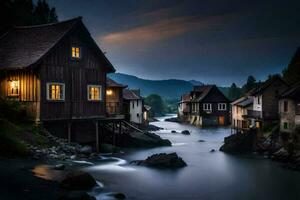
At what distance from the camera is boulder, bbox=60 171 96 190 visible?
2123 centimetres

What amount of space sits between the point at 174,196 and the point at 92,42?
20.1 metres

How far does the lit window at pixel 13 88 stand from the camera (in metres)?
35.7

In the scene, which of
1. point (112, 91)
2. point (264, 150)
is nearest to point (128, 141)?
point (112, 91)

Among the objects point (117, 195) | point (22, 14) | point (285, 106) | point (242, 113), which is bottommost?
point (117, 195)

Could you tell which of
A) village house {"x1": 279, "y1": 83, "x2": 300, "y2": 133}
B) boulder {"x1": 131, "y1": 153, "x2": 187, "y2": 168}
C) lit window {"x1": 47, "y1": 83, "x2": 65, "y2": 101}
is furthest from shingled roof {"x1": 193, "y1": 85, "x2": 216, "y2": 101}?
lit window {"x1": 47, "y1": 83, "x2": 65, "y2": 101}

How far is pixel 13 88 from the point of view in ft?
118

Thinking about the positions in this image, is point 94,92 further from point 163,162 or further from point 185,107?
point 185,107

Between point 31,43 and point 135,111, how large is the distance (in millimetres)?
39407

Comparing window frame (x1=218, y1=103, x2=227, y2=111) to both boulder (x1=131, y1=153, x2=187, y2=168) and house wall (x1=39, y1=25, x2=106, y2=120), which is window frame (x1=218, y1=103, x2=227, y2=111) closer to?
house wall (x1=39, y1=25, x2=106, y2=120)

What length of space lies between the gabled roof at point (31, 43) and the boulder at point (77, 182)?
48.2ft

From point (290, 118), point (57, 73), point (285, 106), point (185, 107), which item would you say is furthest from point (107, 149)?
point (185, 107)

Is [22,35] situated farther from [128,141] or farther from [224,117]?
[224,117]

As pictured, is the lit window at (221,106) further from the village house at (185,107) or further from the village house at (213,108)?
the village house at (185,107)

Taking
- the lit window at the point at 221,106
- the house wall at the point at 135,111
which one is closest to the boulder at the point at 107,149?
the house wall at the point at 135,111
